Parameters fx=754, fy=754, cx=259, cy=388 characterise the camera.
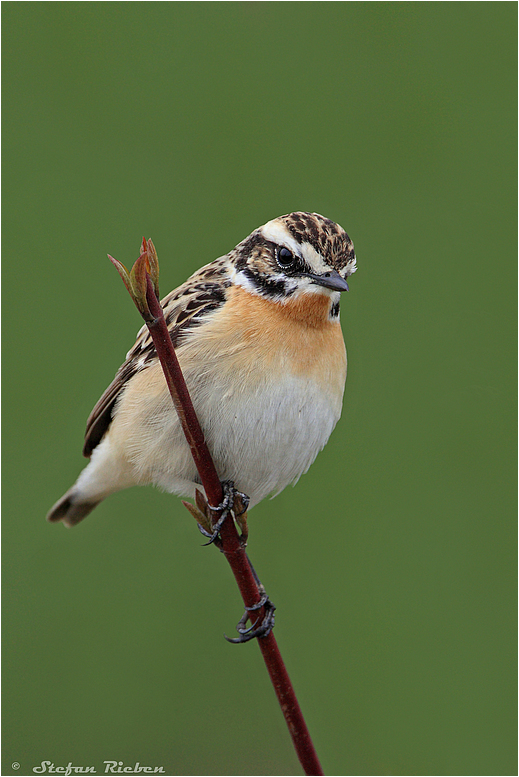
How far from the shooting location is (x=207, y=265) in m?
4.64

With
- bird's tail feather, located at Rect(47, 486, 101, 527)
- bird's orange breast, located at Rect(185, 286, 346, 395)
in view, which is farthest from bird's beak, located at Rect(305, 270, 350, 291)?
bird's tail feather, located at Rect(47, 486, 101, 527)

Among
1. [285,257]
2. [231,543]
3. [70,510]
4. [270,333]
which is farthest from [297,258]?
[70,510]

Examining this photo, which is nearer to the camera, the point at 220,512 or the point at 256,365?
the point at 220,512

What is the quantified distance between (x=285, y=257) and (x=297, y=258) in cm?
9

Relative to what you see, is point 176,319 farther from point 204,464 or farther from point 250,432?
point 204,464

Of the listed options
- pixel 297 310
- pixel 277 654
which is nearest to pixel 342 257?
pixel 297 310

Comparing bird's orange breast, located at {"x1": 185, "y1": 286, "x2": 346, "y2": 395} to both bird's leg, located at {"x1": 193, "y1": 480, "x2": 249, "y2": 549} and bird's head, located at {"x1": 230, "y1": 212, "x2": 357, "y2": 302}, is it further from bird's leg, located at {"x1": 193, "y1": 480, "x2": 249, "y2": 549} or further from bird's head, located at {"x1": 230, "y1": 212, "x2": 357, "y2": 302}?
bird's leg, located at {"x1": 193, "y1": 480, "x2": 249, "y2": 549}

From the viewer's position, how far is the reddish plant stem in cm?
255

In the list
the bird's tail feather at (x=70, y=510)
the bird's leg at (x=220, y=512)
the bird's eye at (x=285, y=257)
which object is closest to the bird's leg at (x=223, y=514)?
the bird's leg at (x=220, y=512)

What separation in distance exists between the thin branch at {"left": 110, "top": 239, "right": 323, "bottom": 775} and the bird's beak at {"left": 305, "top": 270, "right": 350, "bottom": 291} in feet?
3.31

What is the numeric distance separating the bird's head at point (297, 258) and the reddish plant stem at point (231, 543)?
107 cm

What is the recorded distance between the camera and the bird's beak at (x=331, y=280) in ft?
11.3

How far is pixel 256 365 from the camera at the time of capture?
388cm

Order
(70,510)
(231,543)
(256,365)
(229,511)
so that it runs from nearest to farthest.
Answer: (231,543) < (229,511) < (256,365) < (70,510)
